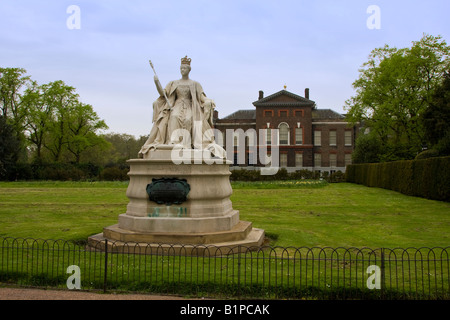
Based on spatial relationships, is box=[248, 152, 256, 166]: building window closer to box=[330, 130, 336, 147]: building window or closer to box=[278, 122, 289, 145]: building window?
box=[278, 122, 289, 145]: building window

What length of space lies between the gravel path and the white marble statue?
4.18 m

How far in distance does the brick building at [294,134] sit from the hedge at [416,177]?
2590 cm

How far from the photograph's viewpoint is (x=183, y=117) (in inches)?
388

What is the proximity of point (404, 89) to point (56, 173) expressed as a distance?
37.1 metres

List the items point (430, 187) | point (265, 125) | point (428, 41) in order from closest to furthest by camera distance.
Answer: point (430, 187) < point (428, 41) < point (265, 125)

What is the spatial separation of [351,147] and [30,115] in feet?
153

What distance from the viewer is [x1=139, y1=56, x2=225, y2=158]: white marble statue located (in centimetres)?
966

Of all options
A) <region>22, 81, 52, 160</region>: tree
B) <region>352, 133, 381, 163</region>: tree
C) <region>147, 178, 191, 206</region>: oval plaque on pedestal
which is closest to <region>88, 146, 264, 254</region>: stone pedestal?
<region>147, 178, 191, 206</region>: oval plaque on pedestal

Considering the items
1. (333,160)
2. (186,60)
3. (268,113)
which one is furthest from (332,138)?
(186,60)

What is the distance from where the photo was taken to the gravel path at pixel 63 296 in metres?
5.75

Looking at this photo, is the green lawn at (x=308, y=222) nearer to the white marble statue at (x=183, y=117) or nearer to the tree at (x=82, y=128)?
the white marble statue at (x=183, y=117)
